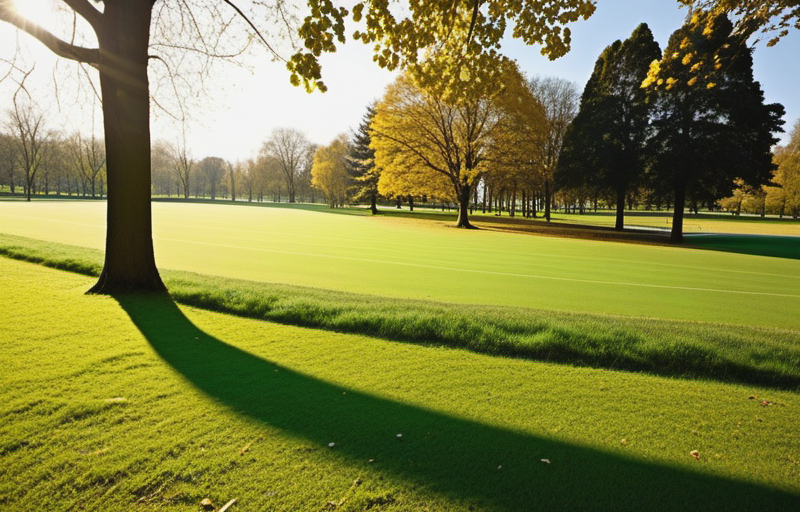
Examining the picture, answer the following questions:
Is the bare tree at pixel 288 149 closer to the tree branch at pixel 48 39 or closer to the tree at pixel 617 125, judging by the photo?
the tree at pixel 617 125

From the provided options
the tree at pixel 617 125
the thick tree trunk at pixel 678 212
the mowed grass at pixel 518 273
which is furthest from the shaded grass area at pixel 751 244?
the tree at pixel 617 125

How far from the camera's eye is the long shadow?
243cm

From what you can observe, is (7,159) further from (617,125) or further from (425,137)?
(617,125)

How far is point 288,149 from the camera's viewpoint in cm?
9225

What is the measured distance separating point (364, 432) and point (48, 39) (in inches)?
→ 346

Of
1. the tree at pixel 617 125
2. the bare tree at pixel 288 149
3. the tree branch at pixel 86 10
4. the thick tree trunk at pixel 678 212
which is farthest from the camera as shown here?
the bare tree at pixel 288 149

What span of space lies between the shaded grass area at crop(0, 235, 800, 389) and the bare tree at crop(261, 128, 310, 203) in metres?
88.5

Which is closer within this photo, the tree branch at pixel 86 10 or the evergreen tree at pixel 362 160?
the tree branch at pixel 86 10

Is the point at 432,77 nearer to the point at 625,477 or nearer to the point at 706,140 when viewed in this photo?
the point at 625,477

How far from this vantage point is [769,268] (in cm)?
1614

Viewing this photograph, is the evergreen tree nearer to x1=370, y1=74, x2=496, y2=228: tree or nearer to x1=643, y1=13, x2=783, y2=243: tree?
x1=370, y1=74, x2=496, y2=228: tree

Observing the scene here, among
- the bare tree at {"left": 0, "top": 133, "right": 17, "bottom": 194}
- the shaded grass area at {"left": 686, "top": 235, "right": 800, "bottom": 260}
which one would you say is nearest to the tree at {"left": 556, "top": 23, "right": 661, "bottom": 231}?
the shaded grass area at {"left": 686, "top": 235, "right": 800, "bottom": 260}

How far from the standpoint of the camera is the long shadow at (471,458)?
7.97 ft

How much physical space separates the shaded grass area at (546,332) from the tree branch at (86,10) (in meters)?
4.98
